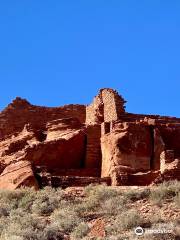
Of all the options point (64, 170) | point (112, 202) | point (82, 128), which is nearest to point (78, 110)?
point (82, 128)

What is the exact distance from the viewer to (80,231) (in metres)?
25.4

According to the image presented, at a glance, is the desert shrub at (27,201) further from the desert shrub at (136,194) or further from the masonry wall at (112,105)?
the masonry wall at (112,105)

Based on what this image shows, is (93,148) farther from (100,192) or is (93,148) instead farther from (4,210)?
(4,210)

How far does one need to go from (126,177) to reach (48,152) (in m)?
5.25

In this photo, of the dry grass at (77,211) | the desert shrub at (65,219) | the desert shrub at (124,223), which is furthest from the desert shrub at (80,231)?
the desert shrub at (124,223)

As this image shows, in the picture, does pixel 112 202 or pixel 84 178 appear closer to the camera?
pixel 112 202

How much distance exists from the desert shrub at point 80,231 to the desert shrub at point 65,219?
1.38 ft

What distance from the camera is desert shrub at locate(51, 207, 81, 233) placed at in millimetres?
26062

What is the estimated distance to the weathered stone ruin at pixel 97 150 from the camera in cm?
3303

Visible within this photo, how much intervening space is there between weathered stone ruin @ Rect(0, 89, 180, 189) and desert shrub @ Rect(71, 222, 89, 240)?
6.84 meters

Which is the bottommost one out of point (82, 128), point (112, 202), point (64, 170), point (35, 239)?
point (35, 239)

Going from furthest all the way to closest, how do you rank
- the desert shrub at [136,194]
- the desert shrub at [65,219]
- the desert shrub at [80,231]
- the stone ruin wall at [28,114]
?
the stone ruin wall at [28,114], the desert shrub at [136,194], the desert shrub at [65,219], the desert shrub at [80,231]

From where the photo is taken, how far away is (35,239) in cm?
2473

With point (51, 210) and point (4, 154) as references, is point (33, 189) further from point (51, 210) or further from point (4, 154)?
point (4, 154)
